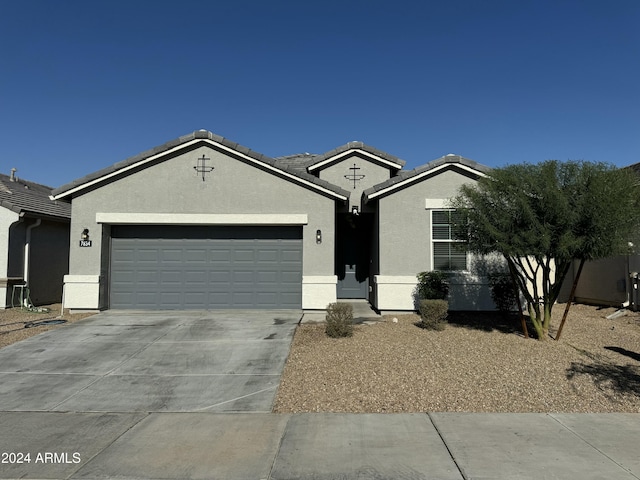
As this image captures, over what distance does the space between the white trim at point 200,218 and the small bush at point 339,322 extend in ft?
12.1

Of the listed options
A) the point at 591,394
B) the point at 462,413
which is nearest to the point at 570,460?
the point at 462,413

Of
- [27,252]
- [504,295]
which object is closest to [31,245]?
[27,252]

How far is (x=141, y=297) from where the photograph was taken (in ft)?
40.3

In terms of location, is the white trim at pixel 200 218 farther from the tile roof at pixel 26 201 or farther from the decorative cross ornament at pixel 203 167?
the tile roof at pixel 26 201

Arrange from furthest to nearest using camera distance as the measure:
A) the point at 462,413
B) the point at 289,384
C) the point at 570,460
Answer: the point at 289,384 → the point at 462,413 → the point at 570,460

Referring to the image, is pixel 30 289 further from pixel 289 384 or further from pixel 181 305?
pixel 289 384

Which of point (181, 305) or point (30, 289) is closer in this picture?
point (181, 305)

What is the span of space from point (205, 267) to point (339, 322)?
5.09 meters

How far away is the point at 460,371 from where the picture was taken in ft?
22.1

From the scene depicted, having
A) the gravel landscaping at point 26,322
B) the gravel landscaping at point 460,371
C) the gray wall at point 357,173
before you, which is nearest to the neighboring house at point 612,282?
the gravel landscaping at point 460,371

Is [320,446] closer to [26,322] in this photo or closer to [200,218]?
[200,218]

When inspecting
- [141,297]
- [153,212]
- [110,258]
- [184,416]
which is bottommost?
[184,416]

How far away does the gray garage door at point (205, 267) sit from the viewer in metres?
12.2

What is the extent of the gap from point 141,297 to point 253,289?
3.13m
